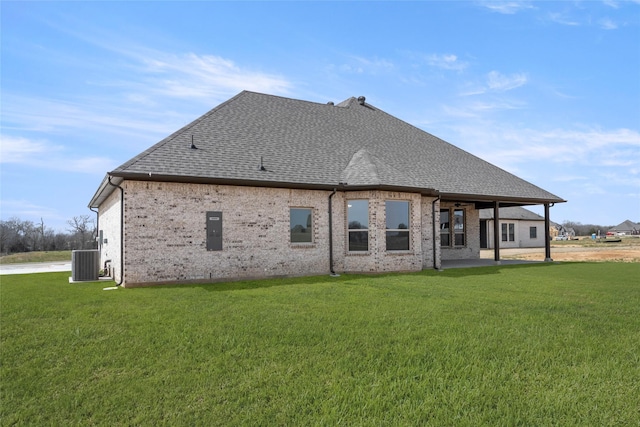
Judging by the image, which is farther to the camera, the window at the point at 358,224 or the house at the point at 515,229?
the house at the point at 515,229

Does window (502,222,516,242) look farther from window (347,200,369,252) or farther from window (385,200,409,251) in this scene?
A: window (347,200,369,252)

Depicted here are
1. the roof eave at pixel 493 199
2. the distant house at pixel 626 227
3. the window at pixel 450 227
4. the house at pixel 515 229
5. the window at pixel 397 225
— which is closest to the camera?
the window at pixel 397 225

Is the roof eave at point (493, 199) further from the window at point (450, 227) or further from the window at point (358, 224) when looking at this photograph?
the window at point (358, 224)

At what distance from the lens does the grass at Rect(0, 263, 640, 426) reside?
388 cm

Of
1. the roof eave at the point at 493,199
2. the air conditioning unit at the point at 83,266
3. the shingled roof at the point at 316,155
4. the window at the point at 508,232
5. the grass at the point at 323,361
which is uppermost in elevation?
the shingled roof at the point at 316,155

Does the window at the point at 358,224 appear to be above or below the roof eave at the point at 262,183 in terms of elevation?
below

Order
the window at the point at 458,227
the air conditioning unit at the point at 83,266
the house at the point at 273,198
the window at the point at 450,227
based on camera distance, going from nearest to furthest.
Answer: the house at the point at 273,198 < the air conditioning unit at the point at 83,266 < the window at the point at 450,227 < the window at the point at 458,227

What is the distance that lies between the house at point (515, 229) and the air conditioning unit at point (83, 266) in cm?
2950

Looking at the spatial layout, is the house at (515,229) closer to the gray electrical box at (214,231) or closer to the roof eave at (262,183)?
the roof eave at (262,183)

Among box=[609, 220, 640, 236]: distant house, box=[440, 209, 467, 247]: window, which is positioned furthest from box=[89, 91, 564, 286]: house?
box=[609, 220, 640, 236]: distant house

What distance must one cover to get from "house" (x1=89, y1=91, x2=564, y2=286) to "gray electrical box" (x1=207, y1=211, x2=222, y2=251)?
0.10 feet

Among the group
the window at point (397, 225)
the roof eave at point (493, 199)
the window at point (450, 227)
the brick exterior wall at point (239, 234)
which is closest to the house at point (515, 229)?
the roof eave at point (493, 199)

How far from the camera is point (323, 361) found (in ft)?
16.5

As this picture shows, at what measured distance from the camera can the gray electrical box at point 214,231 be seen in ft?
40.8
